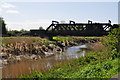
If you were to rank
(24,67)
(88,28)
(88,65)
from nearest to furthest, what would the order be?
(88,65)
(24,67)
(88,28)

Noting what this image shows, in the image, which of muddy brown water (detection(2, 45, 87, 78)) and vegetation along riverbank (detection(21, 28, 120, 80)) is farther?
muddy brown water (detection(2, 45, 87, 78))

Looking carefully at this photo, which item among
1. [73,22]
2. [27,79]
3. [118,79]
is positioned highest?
[73,22]

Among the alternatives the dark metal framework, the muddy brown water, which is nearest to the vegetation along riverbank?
the muddy brown water

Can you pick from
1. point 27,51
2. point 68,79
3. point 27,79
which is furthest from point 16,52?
point 68,79

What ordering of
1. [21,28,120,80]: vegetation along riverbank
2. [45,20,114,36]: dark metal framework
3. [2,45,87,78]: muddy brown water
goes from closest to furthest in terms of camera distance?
[21,28,120,80]: vegetation along riverbank < [2,45,87,78]: muddy brown water < [45,20,114,36]: dark metal framework

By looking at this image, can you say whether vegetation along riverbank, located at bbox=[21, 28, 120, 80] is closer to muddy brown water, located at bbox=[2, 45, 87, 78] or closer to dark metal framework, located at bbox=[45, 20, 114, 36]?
muddy brown water, located at bbox=[2, 45, 87, 78]

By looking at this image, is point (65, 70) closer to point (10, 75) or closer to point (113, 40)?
point (10, 75)

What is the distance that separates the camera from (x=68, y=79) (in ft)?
31.0

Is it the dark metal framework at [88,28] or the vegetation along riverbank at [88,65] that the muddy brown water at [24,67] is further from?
the dark metal framework at [88,28]

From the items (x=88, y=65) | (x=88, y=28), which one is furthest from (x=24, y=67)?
(x=88, y=28)

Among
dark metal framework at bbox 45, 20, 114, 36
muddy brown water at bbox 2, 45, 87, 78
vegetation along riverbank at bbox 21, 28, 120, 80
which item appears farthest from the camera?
dark metal framework at bbox 45, 20, 114, 36

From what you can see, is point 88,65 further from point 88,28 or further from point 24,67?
point 88,28

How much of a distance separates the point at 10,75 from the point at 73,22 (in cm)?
2700

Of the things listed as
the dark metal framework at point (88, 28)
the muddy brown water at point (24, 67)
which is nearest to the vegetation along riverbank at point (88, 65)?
the muddy brown water at point (24, 67)
